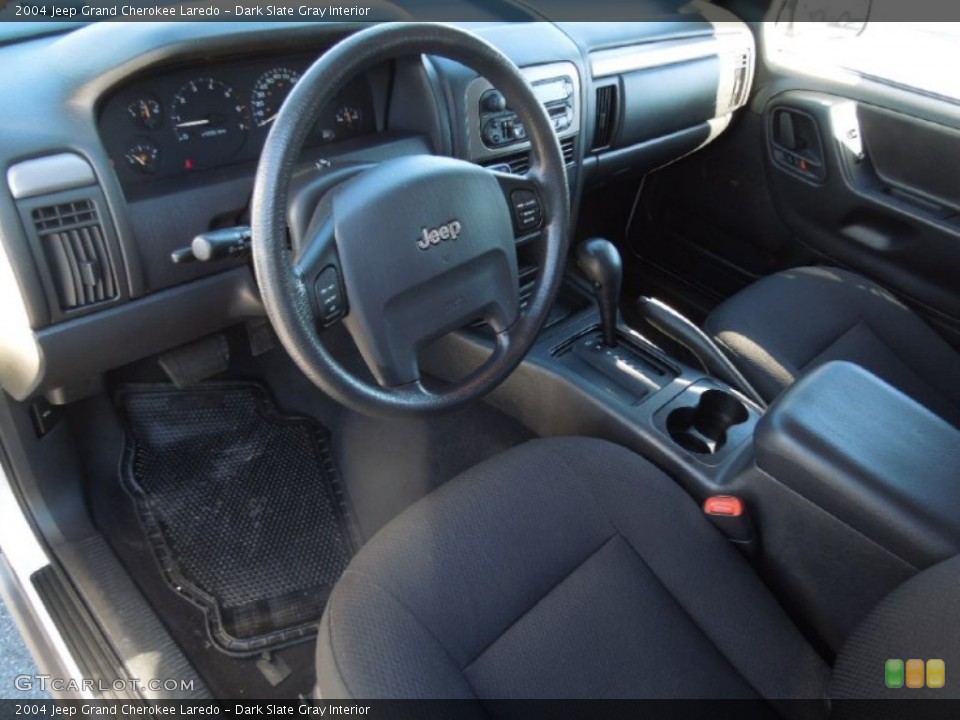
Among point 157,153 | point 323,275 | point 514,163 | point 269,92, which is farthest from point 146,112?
point 514,163

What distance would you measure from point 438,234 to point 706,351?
716mm

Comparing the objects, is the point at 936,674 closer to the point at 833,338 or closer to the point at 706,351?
the point at 706,351

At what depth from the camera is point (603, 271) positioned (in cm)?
159

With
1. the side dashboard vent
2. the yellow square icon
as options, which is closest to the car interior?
the yellow square icon

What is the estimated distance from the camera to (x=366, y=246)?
3.53 feet

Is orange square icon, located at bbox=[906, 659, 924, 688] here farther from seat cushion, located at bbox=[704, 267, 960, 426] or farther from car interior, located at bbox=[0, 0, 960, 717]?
seat cushion, located at bbox=[704, 267, 960, 426]

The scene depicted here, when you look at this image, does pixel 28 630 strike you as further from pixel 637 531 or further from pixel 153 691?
pixel 637 531

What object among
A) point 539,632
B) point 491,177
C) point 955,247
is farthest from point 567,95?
point 539,632

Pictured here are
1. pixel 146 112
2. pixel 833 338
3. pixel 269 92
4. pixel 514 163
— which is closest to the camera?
pixel 146 112

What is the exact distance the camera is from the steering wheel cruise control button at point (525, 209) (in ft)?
4.23

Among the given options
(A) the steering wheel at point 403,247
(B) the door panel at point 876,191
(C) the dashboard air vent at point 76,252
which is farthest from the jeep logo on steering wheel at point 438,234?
(B) the door panel at point 876,191

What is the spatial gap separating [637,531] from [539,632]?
22 cm

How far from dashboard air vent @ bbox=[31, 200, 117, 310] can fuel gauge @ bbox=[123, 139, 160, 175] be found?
138 millimetres

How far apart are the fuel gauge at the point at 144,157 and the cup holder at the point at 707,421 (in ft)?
3.19
